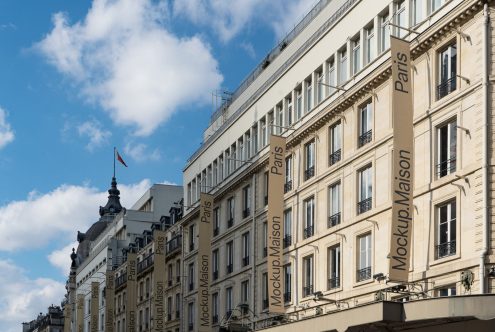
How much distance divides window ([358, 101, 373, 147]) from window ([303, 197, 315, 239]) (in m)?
5.34

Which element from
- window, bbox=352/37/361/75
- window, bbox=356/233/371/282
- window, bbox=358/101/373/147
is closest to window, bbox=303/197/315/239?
window, bbox=356/233/371/282

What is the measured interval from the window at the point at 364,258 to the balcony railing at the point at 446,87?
22.2ft

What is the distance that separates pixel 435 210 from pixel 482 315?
712 cm

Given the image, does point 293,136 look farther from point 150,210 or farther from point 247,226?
point 150,210

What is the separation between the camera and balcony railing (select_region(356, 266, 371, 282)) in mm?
34406

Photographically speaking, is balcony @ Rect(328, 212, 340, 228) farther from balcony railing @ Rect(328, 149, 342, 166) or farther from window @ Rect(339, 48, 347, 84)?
window @ Rect(339, 48, 347, 84)

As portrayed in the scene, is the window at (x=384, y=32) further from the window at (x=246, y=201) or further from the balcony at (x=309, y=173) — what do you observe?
the window at (x=246, y=201)

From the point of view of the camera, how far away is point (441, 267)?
2928 centimetres

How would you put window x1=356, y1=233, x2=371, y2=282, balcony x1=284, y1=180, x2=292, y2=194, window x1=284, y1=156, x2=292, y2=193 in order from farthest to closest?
window x1=284, y1=156, x2=292, y2=193, balcony x1=284, y1=180, x2=292, y2=194, window x1=356, y1=233, x2=371, y2=282

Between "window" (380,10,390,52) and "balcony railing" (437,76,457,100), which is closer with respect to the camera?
"balcony railing" (437,76,457,100)

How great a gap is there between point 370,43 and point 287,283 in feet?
40.8

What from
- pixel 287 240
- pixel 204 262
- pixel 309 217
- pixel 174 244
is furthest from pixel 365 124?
pixel 174 244

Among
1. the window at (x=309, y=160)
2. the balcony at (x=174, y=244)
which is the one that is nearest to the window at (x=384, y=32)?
the window at (x=309, y=160)

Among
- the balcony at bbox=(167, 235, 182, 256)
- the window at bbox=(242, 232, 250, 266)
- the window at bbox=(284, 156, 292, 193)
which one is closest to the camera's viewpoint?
the window at bbox=(284, 156, 292, 193)
